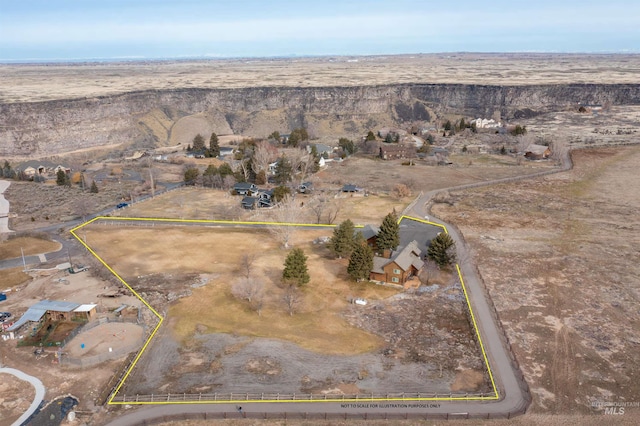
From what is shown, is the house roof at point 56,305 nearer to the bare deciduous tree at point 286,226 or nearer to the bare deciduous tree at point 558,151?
the bare deciduous tree at point 286,226

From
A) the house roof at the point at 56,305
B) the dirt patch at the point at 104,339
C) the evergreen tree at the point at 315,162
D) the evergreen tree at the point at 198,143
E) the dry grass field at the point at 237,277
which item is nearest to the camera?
the dirt patch at the point at 104,339

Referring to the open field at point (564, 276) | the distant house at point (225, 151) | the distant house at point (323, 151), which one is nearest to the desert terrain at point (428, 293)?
the open field at point (564, 276)

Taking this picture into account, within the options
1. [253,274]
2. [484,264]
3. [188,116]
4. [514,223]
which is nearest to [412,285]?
[484,264]

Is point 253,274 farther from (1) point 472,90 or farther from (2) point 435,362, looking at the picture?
(1) point 472,90

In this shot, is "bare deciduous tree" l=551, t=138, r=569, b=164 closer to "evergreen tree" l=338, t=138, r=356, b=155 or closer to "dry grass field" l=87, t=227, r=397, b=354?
"evergreen tree" l=338, t=138, r=356, b=155

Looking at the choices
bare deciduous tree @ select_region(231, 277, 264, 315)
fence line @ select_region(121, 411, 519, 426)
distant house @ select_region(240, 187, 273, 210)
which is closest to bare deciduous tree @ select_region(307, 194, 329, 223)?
distant house @ select_region(240, 187, 273, 210)

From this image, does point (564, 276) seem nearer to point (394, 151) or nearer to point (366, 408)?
point (366, 408)
